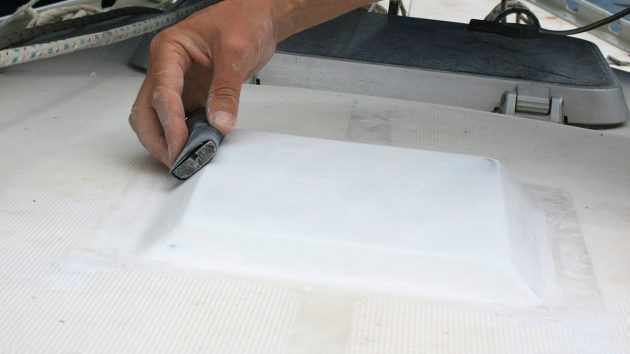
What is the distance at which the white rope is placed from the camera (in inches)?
46.0

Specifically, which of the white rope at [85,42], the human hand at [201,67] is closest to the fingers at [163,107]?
the human hand at [201,67]

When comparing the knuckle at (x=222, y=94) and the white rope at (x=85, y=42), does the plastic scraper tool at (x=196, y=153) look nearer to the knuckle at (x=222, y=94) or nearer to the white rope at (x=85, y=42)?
the knuckle at (x=222, y=94)

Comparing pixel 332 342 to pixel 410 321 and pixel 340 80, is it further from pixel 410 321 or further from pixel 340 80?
pixel 340 80

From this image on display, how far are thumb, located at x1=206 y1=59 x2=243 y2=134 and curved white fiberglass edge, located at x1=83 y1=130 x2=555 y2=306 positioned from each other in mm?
35

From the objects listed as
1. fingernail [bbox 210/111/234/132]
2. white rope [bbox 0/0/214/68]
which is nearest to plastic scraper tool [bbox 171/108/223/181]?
fingernail [bbox 210/111/234/132]

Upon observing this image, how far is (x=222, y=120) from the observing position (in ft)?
3.29

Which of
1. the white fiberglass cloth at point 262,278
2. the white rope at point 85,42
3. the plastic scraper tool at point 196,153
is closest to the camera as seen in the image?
the white fiberglass cloth at point 262,278

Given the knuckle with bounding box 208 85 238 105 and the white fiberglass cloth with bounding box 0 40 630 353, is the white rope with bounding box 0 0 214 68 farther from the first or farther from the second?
the knuckle with bounding box 208 85 238 105

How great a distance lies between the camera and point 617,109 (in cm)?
137

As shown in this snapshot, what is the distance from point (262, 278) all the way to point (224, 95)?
0.29 meters

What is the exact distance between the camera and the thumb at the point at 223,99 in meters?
1.00

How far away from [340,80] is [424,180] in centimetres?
48

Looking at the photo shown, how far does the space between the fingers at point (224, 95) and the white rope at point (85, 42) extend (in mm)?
326

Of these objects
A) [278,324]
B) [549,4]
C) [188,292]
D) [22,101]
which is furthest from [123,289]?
[549,4]
